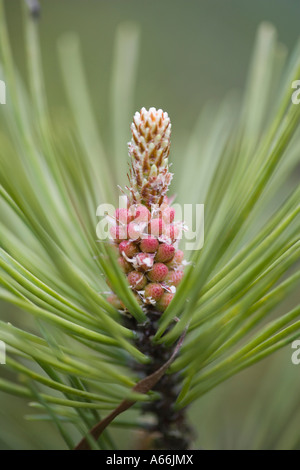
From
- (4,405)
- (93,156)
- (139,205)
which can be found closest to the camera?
(139,205)

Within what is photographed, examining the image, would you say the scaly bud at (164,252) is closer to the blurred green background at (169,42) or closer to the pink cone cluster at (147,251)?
the pink cone cluster at (147,251)

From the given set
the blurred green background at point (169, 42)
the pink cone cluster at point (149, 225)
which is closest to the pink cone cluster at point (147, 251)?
the pink cone cluster at point (149, 225)

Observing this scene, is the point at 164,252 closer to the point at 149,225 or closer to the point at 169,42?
the point at 149,225

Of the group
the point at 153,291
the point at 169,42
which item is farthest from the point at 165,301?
the point at 169,42

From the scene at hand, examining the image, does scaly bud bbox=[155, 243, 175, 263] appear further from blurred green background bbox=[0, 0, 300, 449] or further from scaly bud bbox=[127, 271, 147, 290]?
blurred green background bbox=[0, 0, 300, 449]

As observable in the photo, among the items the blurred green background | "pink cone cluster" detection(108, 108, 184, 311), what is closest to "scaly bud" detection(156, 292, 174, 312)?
"pink cone cluster" detection(108, 108, 184, 311)

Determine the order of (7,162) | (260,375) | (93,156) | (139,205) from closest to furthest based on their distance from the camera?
(7,162), (139,205), (93,156), (260,375)

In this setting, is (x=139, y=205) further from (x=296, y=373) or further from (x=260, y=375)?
(x=260, y=375)
